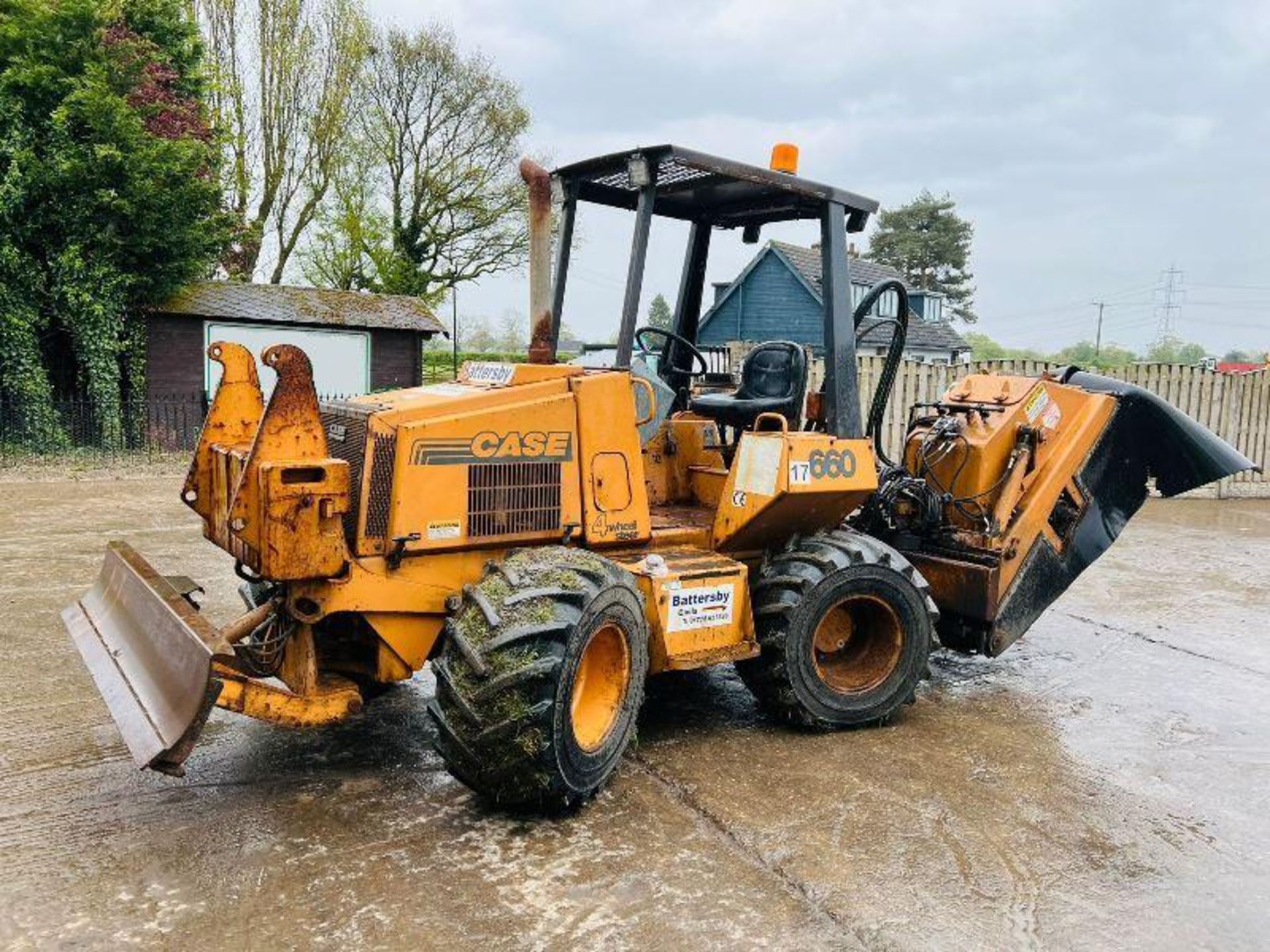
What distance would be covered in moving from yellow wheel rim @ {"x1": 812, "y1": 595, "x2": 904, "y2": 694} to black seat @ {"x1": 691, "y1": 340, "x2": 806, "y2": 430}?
998mm

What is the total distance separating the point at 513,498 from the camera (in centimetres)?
423

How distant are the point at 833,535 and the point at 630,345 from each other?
139 centimetres

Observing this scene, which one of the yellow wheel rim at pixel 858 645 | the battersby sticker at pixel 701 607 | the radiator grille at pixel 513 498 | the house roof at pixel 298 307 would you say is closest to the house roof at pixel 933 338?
the house roof at pixel 298 307

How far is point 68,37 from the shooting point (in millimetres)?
16188

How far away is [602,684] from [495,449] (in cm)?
104

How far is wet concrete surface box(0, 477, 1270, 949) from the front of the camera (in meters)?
3.19

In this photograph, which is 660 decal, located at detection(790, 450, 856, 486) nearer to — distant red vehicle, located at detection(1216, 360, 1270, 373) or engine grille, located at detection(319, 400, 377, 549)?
engine grille, located at detection(319, 400, 377, 549)

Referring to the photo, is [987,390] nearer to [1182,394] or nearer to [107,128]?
[1182,394]

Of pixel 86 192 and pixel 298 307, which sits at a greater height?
pixel 86 192

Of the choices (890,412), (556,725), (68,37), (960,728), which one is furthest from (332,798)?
(68,37)

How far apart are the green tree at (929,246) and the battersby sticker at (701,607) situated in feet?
176

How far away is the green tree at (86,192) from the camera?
15930 mm

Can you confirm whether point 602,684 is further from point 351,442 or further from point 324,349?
point 324,349

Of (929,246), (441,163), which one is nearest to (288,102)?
(441,163)
